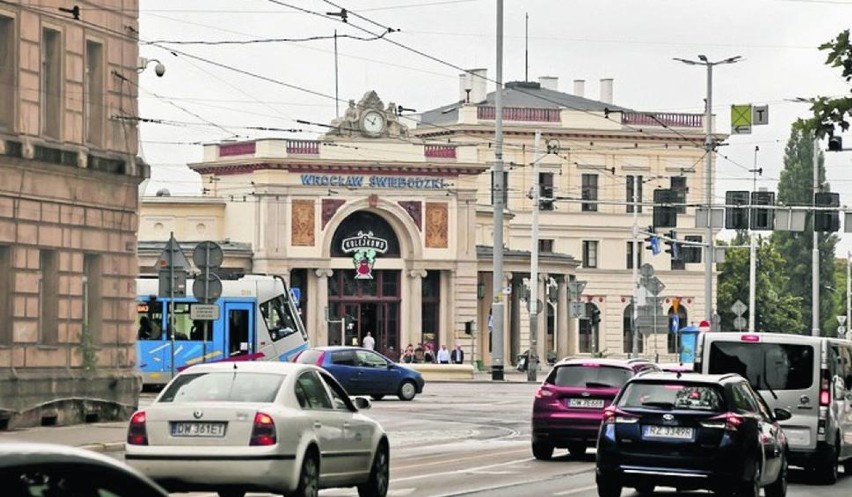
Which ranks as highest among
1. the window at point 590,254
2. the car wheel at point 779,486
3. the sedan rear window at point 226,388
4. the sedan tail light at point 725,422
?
the window at point 590,254

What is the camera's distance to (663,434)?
20.5 m

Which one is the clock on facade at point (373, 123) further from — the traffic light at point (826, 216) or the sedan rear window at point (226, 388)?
the sedan rear window at point (226, 388)

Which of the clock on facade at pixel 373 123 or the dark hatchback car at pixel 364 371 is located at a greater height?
the clock on facade at pixel 373 123

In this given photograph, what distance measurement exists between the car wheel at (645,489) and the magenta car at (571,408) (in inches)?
235

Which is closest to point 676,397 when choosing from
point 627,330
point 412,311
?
point 412,311

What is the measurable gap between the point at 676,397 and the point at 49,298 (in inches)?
657

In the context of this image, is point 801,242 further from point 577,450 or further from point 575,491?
point 575,491

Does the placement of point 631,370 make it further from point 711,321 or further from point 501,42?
point 711,321

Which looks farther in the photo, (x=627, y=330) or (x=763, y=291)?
(x=763, y=291)

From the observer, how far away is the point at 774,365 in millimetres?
25625

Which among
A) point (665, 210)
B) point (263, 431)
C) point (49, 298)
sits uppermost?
point (665, 210)

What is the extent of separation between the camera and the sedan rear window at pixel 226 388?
18.3 m

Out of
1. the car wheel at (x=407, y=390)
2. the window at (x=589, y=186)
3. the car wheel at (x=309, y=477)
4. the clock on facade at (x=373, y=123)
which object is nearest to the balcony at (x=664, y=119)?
the window at (x=589, y=186)

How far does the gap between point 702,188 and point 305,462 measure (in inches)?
3731
